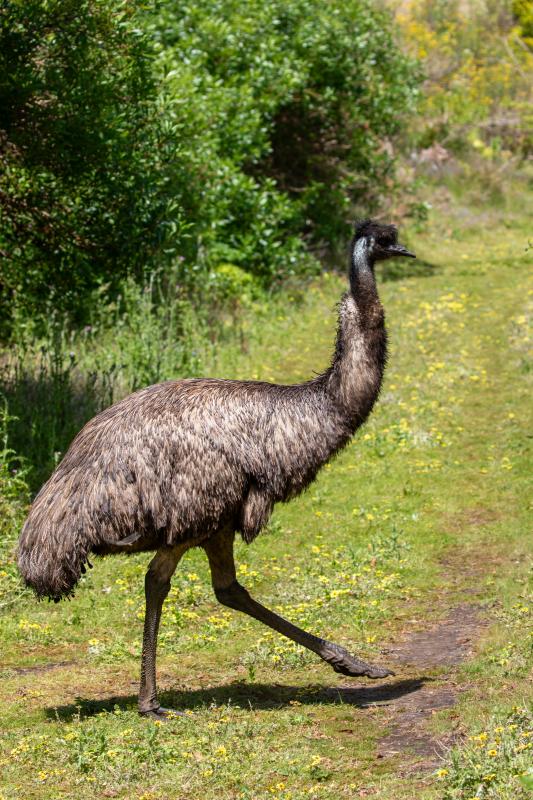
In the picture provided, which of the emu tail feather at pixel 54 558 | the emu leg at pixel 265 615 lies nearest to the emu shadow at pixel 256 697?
the emu leg at pixel 265 615

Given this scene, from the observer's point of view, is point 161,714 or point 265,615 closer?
point 161,714

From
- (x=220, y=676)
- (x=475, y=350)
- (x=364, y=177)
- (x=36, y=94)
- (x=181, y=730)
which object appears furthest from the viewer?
(x=364, y=177)

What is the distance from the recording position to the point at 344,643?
24.9ft

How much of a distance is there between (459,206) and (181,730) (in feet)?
61.2

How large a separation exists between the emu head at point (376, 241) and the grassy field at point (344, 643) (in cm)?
230

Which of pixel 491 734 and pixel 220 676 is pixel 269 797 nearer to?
pixel 491 734

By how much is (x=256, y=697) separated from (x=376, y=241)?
2.62 m

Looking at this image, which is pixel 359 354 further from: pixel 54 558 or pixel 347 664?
pixel 54 558

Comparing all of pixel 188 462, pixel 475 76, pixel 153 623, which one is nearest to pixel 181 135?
pixel 188 462

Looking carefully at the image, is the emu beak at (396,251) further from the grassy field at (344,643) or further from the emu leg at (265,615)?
the grassy field at (344,643)

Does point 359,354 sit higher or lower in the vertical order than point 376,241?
lower

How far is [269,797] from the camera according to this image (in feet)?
17.6

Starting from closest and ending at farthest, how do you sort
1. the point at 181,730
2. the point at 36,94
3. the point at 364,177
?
the point at 181,730, the point at 36,94, the point at 364,177

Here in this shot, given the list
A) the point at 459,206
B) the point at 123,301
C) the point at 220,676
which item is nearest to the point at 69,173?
the point at 123,301
